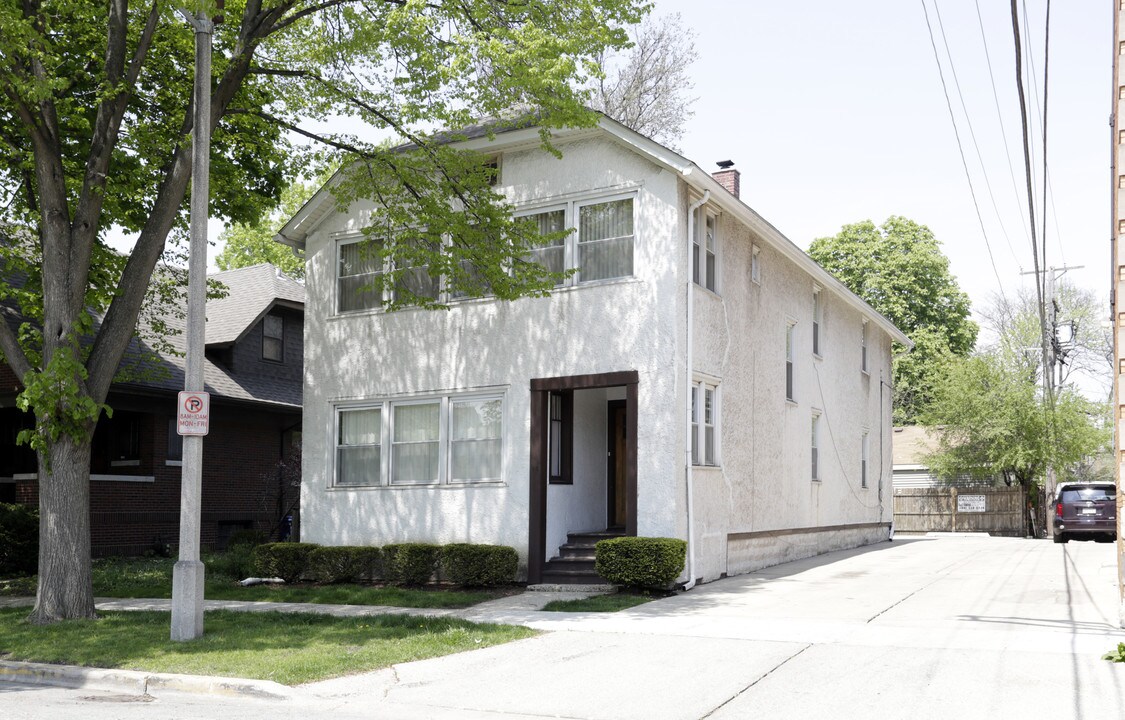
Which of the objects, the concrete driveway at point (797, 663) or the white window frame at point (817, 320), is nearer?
the concrete driveway at point (797, 663)

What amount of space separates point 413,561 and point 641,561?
4.23 meters

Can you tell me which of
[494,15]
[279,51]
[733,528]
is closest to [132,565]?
[279,51]

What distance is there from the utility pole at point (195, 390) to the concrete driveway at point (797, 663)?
3030mm

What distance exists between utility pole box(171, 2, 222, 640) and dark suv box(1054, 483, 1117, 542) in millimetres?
22799

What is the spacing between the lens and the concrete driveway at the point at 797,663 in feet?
26.7

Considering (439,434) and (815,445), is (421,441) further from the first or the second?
A: (815,445)

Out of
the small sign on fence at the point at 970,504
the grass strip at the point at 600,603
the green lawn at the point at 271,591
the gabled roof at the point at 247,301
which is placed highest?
the gabled roof at the point at 247,301

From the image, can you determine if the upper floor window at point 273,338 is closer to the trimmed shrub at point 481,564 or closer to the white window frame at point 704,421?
the trimmed shrub at point 481,564

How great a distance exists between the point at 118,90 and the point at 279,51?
167 inches

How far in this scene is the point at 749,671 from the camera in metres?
9.33

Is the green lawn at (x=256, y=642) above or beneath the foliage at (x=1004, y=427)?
beneath

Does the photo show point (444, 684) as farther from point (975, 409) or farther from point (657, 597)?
point (975, 409)

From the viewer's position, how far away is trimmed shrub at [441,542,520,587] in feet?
53.8

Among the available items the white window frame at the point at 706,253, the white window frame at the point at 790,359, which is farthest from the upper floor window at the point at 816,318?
the white window frame at the point at 706,253
